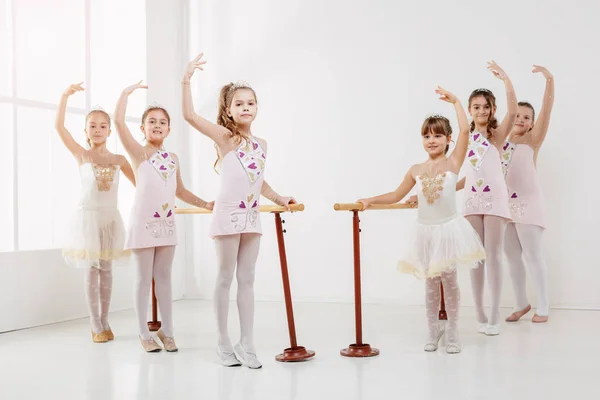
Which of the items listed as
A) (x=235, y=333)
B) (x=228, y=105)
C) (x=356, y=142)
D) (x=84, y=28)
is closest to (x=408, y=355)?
(x=235, y=333)

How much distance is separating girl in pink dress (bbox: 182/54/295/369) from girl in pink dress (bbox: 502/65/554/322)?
6.69ft

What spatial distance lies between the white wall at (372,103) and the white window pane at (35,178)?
146cm

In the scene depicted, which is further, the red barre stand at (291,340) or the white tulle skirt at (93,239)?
the white tulle skirt at (93,239)

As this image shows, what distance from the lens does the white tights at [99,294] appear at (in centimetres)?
414

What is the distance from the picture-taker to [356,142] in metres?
5.70

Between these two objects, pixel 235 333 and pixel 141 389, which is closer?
pixel 141 389

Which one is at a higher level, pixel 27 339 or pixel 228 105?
A: pixel 228 105

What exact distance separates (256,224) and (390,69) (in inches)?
107

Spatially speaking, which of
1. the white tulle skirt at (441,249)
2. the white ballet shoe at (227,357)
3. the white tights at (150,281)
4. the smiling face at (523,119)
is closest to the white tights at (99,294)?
the white tights at (150,281)

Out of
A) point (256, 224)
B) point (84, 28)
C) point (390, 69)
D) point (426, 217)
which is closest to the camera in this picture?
point (256, 224)

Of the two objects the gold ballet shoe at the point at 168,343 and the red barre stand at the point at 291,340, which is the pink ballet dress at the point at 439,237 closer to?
the red barre stand at the point at 291,340

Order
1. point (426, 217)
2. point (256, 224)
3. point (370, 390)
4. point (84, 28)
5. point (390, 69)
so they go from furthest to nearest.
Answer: point (390, 69), point (84, 28), point (426, 217), point (256, 224), point (370, 390)

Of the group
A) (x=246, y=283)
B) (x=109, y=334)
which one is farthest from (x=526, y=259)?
(x=109, y=334)

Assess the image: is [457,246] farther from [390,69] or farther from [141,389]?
[390,69]
